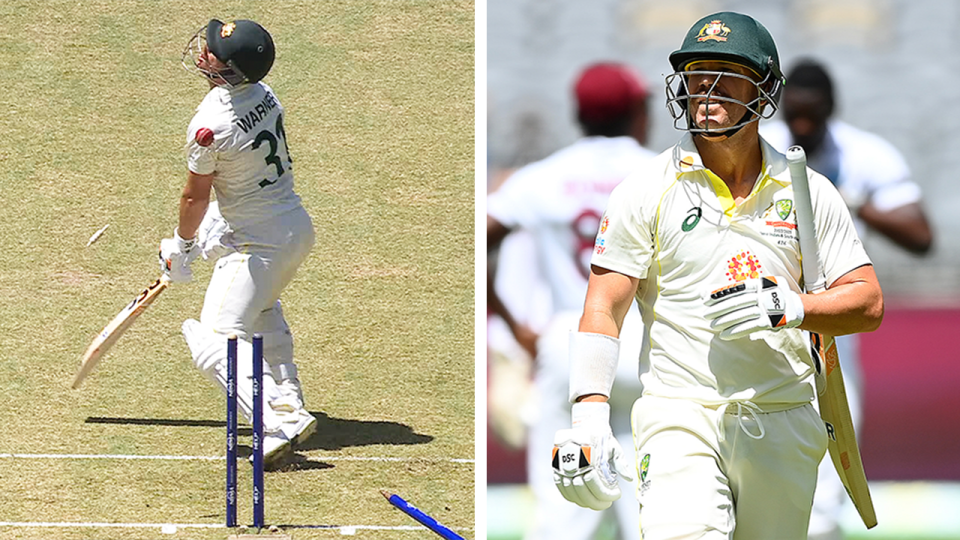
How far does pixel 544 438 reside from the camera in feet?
22.0

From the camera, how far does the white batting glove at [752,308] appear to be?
12.6ft

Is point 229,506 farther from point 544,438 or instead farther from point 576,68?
point 576,68

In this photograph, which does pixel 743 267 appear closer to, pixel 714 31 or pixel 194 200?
pixel 714 31

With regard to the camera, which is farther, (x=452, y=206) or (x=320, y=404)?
(x=452, y=206)

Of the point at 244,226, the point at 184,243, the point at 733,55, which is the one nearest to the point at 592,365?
the point at 733,55

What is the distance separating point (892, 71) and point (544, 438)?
2.05 meters

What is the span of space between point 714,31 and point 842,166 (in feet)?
8.56

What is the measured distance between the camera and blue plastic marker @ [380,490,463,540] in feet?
21.7

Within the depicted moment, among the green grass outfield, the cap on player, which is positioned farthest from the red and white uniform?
the green grass outfield

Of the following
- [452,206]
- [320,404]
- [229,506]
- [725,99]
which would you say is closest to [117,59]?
[452,206]

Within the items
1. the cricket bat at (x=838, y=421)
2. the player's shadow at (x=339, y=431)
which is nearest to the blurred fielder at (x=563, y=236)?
the player's shadow at (x=339, y=431)

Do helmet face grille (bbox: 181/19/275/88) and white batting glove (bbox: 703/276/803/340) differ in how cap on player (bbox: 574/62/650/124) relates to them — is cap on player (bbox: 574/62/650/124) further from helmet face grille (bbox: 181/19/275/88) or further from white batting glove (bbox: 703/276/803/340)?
white batting glove (bbox: 703/276/803/340)

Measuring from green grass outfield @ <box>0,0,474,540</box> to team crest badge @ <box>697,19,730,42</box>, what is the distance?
330cm

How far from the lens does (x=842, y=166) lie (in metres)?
6.63
